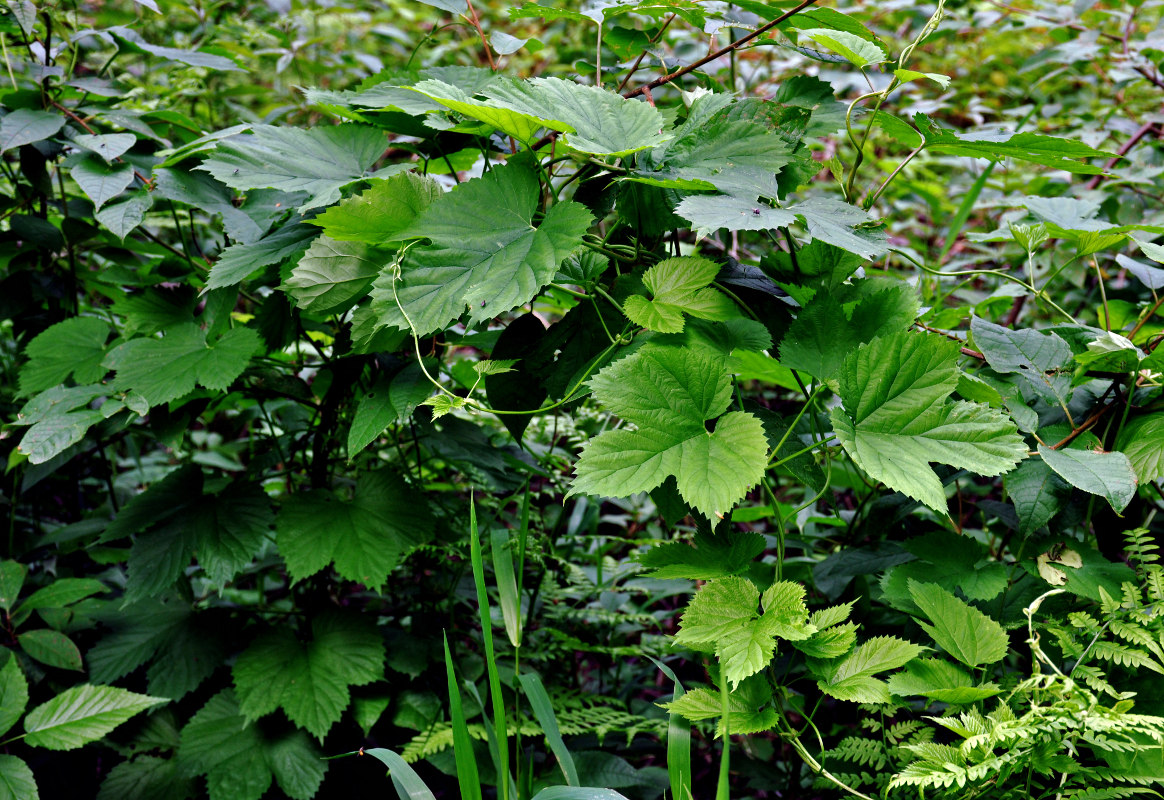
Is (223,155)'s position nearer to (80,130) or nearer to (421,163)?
(421,163)

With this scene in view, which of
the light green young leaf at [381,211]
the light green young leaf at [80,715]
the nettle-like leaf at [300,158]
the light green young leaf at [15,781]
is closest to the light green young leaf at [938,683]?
the light green young leaf at [381,211]

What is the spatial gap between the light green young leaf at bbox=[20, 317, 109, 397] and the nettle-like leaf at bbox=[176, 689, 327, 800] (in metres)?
0.59

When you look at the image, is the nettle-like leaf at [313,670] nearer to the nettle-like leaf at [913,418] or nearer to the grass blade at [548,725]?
the grass blade at [548,725]

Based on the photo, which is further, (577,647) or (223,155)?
(577,647)

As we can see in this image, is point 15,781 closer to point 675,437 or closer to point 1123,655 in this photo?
point 675,437

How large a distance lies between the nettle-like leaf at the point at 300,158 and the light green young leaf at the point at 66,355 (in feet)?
1.38

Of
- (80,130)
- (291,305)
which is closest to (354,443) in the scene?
(291,305)

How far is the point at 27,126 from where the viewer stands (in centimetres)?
127

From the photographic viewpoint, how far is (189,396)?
1255 millimetres

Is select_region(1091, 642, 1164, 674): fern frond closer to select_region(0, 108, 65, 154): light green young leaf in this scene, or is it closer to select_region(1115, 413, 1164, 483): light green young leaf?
select_region(1115, 413, 1164, 483): light green young leaf

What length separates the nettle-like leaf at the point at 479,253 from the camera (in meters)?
0.85

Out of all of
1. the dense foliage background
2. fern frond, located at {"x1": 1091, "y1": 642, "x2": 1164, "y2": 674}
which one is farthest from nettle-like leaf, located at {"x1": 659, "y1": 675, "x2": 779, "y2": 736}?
fern frond, located at {"x1": 1091, "y1": 642, "x2": 1164, "y2": 674}

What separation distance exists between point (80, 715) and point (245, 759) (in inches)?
9.5

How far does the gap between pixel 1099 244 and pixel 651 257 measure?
2.05 feet
